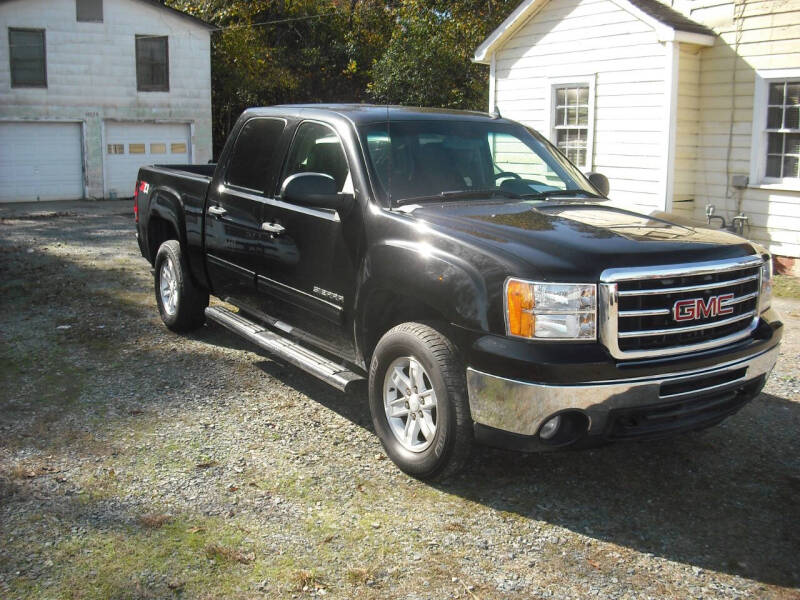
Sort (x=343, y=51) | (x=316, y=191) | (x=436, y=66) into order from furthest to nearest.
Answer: (x=343, y=51) → (x=436, y=66) → (x=316, y=191)

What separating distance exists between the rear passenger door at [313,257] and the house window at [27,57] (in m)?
20.8

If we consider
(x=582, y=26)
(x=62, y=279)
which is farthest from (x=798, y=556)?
(x=582, y=26)

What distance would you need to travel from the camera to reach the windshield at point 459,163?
5129 mm

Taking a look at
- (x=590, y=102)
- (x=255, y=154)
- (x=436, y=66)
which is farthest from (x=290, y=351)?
(x=436, y=66)

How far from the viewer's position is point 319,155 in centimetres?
555

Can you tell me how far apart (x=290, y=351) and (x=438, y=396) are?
158 centimetres

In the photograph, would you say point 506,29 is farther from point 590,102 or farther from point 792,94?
point 792,94

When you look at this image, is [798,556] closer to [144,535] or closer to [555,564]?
[555,564]

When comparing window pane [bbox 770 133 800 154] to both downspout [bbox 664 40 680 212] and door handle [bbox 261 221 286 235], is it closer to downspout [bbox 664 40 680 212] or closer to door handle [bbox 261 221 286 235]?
downspout [bbox 664 40 680 212]

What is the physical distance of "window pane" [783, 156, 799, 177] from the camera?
1140 centimetres

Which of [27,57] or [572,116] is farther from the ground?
[27,57]

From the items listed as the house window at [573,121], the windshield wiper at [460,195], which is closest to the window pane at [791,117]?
the house window at [573,121]

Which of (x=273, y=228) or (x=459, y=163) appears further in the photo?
(x=273, y=228)

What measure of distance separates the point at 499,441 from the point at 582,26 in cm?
1092
